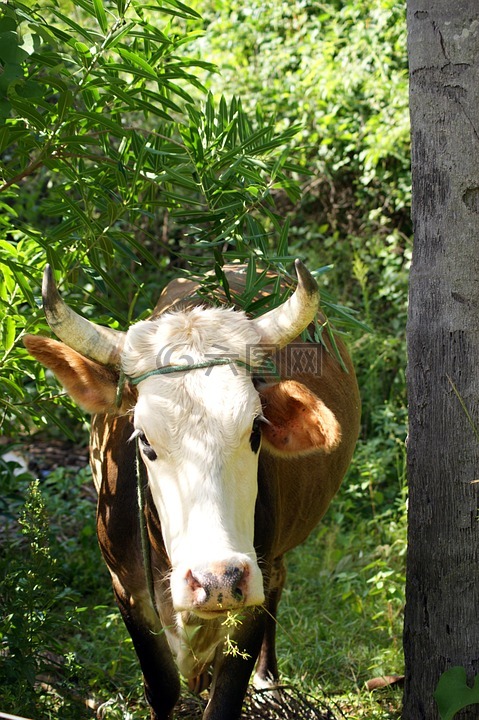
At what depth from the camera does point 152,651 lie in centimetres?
354

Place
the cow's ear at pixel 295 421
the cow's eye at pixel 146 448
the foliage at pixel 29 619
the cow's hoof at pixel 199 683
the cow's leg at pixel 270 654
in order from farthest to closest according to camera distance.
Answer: the cow's leg at pixel 270 654 < the cow's hoof at pixel 199 683 < the foliage at pixel 29 619 < the cow's ear at pixel 295 421 < the cow's eye at pixel 146 448

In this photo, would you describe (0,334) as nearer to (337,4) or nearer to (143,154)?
(143,154)

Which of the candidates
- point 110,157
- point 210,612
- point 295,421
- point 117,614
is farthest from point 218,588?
point 117,614

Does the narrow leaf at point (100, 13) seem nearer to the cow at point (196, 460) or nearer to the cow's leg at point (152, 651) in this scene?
the cow at point (196, 460)

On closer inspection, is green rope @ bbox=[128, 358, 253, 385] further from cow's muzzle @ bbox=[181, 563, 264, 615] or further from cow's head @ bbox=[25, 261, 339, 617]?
cow's muzzle @ bbox=[181, 563, 264, 615]

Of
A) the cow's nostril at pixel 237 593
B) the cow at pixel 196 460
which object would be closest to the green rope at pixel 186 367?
the cow at pixel 196 460

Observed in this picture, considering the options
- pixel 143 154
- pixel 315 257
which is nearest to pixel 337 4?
pixel 315 257

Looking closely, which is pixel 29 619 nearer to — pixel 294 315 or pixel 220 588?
pixel 220 588

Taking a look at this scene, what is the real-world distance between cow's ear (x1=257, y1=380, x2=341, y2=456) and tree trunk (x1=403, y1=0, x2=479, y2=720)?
0.32 metres

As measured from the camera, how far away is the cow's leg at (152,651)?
3535 mm

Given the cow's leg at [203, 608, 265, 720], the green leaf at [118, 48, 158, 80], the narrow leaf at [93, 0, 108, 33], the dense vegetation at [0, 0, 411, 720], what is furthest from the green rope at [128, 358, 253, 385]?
the narrow leaf at [93, 0, 108, 33]

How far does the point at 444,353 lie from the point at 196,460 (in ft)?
3.10

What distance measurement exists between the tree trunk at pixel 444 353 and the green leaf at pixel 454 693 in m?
0.08

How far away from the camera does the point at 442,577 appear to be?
3031 mm
